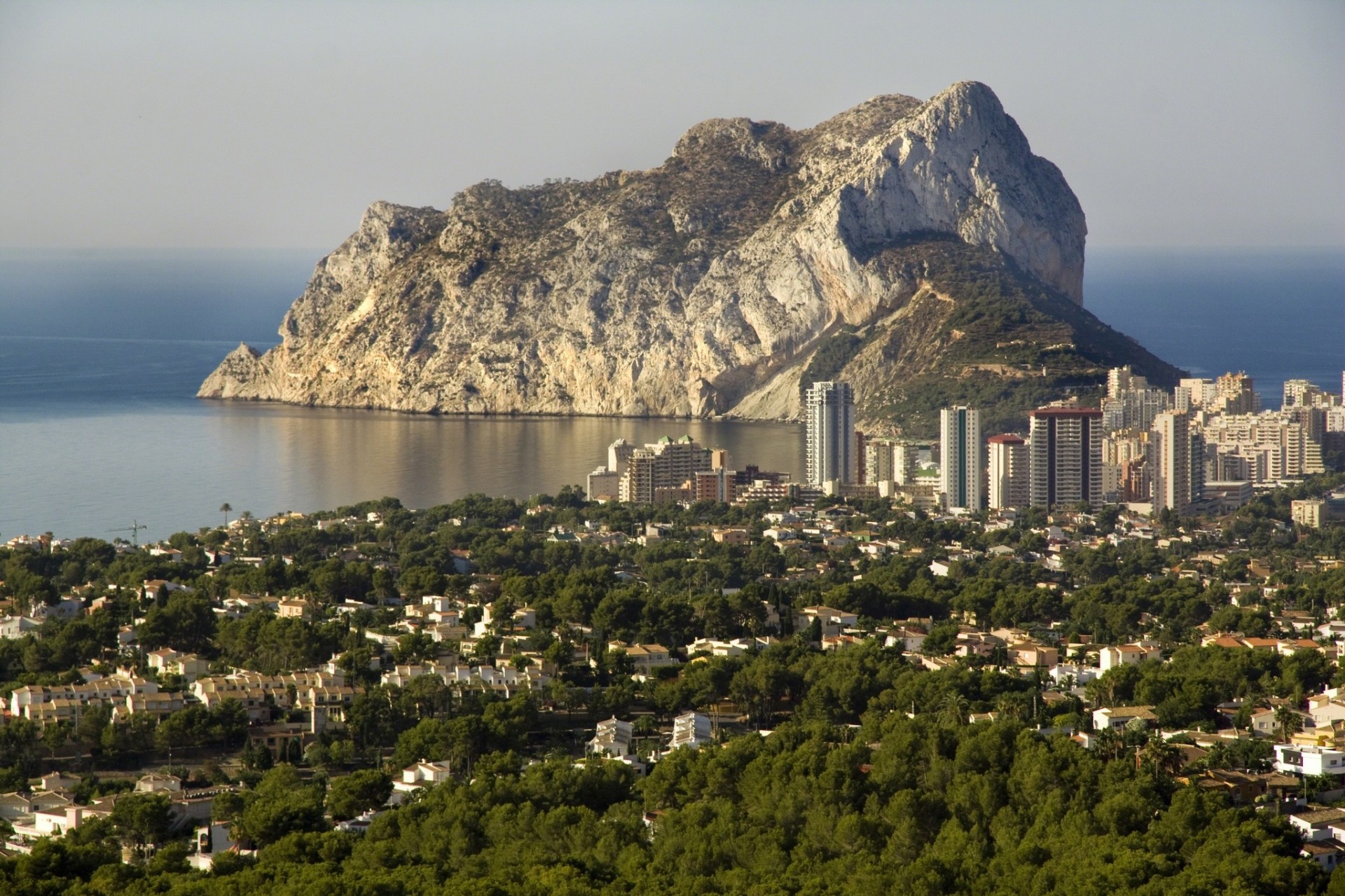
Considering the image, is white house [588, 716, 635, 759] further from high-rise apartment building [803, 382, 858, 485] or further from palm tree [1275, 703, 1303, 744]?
high-rise apartment building [803, 382, 858, 485]

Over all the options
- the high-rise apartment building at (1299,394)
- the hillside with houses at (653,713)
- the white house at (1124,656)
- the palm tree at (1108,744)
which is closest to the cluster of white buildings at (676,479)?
the hillside with houses at (653,713)

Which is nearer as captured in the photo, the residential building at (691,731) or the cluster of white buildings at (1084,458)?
the residential building at (691,731)

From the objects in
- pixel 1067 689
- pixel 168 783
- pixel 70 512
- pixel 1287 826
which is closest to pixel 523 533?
pixel 70 512

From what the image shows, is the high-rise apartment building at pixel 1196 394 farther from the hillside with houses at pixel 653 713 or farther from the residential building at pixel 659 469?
the hillside with houses at pixel 653 713

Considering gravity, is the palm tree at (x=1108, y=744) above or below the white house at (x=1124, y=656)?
below

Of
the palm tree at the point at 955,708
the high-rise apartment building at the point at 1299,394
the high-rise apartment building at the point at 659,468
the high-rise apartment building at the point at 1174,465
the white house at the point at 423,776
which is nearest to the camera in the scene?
the white house at the point at 423,776

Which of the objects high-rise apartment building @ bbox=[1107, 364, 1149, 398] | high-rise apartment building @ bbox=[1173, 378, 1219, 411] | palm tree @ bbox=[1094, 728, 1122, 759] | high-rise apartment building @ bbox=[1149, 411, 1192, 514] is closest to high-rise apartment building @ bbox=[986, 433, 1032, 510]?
high-rise apartment building @ bbox=[1149, 411, 1192, 514]

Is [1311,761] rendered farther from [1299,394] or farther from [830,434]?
[1299,394]
